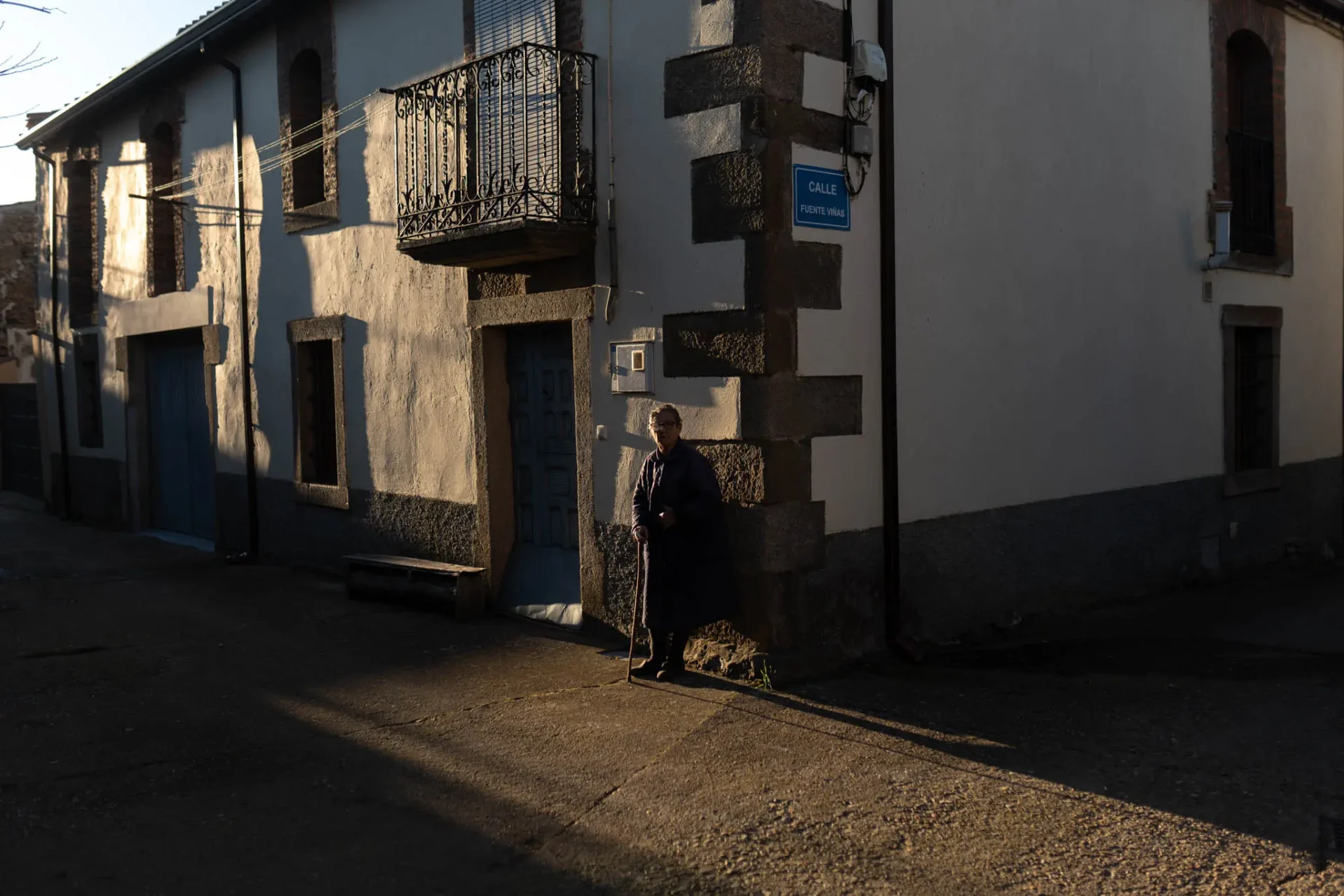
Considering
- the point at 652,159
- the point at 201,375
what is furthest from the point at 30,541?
the point at 652,159

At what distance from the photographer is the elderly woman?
21.9 ft

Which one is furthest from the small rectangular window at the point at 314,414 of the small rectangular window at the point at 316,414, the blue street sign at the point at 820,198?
the blue street sign at the point at 820,198

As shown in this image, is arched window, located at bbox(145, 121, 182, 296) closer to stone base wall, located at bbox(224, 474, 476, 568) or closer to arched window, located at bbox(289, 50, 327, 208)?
stone base wall, located at bbox(224, 474, 476, 568)

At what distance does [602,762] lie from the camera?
218 inches

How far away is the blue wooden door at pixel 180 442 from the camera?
13227 millimetres

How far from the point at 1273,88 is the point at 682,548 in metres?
8.12

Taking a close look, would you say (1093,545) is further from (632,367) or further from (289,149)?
(289,149)

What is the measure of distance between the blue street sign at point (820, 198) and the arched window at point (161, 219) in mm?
8858

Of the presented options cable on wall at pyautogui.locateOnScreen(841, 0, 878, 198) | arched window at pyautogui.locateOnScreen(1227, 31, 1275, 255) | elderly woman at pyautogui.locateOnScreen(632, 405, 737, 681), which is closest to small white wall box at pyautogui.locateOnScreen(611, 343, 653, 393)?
elderly woman at pyautogui.locateOnScreen(632, 405, 737, 681)

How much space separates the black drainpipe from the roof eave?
6050mm

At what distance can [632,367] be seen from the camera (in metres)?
7.43

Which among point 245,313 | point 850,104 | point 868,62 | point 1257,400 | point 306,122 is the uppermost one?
point 306,122

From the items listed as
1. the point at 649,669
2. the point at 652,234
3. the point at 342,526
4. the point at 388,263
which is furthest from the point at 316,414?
the point at 649,669

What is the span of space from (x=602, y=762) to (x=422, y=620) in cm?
349
